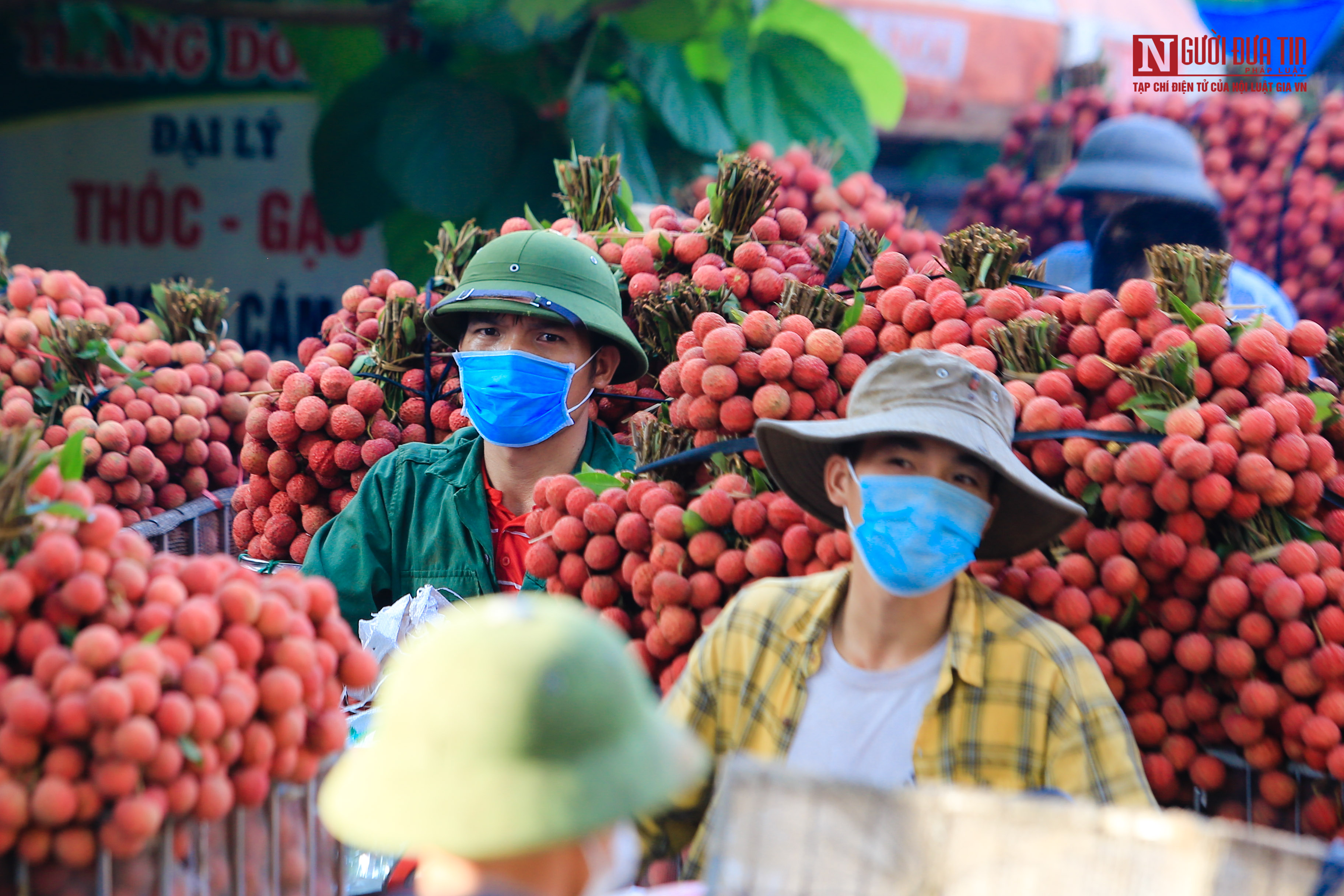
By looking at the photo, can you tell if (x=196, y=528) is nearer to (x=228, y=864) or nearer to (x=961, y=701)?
(x=228, y=864)

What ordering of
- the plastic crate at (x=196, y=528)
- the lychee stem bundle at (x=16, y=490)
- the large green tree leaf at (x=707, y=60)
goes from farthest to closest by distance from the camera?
the large green tree leaf at (x=707, y=60)
the plastic crate at (x=196, y=528)
the lychee stem bundle at (x=16, y=490)

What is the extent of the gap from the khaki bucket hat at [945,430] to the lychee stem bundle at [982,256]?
0.63 meters

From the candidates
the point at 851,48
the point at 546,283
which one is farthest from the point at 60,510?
the point at 851,48

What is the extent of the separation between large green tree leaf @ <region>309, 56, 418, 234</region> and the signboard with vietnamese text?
19 cm

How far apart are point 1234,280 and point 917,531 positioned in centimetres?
280

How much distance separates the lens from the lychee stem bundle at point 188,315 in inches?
125

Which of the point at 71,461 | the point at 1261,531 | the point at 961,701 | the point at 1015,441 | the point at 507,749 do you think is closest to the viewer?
the point at 507,749

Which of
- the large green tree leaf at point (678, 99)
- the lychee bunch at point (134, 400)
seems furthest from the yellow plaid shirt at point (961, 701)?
the large green tree leaf at point (678, 99)

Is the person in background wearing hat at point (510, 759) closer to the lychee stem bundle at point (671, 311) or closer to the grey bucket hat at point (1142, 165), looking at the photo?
the lychee stem bundle at point (671, 311)

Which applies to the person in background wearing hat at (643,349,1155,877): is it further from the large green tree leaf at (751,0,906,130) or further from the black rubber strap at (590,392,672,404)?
the large green tree leaf at (751,0,906,130)

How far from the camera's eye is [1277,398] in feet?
5.99

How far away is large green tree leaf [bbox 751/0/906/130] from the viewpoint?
490cm

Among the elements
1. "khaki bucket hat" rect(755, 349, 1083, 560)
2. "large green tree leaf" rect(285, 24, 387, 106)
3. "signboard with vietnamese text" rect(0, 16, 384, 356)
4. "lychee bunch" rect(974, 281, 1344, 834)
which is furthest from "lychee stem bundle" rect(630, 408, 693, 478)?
"large green tree leaf" rect(285, 24, 387, 106)

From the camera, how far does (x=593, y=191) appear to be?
2975 millimetres
